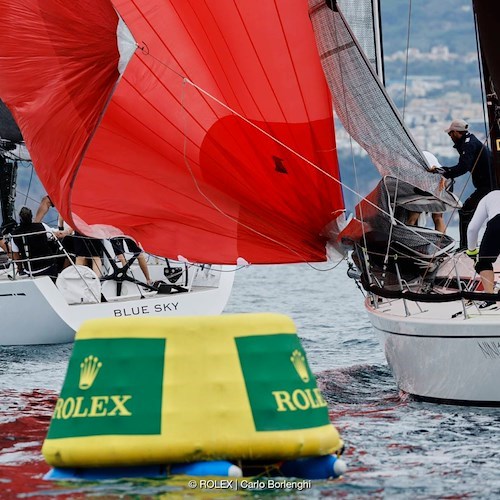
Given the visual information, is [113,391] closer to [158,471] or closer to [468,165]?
Answer: [158,471]

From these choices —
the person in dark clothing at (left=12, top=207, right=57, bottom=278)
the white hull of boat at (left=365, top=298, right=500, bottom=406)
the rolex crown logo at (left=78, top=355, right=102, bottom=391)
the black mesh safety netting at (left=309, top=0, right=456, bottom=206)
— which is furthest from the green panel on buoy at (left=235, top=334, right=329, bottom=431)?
the person in dark clothing at (left=12, top=207, right=57, bottom=278)

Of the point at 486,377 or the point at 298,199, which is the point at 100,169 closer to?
the point at 298,199

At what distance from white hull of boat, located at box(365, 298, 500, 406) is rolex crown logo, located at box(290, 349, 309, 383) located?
2.76 m

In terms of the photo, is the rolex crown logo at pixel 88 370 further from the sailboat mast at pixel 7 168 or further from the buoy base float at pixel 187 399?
the sailboat mast at pixel 7 168

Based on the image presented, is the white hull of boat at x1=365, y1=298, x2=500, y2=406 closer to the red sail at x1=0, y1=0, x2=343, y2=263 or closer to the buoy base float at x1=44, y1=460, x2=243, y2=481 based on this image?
the red sail at x1=0, y1=0, x2=343, y2=263

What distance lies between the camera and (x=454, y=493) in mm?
6941

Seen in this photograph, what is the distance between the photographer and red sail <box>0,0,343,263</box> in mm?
10695

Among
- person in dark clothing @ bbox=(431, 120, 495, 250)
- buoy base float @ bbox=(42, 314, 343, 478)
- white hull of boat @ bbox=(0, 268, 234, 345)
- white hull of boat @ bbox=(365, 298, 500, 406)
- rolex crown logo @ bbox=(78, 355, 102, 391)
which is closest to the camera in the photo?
buoy base float @ bbox=(42, 314, 343, 478)

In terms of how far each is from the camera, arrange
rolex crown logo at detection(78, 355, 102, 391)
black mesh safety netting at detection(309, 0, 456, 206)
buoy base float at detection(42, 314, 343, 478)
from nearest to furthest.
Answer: buoy base float at detection(42, 314, 343, 478) < rolex crown logo at detection(78, 355, 102, 391) < black mesh safety netting at detection(309, 0, 456, 206)

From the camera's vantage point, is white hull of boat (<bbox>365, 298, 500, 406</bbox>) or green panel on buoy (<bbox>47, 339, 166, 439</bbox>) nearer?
green panel on buoy (<bbox>47, 339, 166, 439</bbox>)

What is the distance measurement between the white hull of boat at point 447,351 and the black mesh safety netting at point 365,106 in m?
1.06

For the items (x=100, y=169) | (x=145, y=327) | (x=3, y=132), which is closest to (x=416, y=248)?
(x=100, y=169)

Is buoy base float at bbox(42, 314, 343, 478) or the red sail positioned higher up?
the red sail

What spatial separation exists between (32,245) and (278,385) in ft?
35.1
